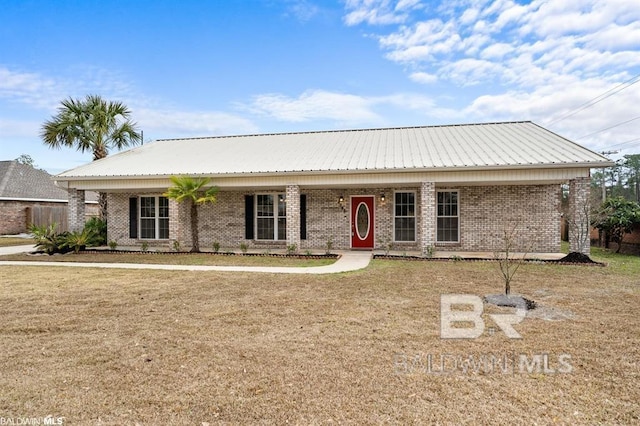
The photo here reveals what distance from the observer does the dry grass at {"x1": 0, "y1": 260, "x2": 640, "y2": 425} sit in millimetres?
2992

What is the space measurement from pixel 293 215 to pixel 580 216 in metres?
9.33

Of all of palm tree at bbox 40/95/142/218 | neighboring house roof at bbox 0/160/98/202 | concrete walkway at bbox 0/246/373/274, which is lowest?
concrete walkway at bbox 0/246/373/274

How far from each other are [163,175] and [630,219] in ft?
58.2

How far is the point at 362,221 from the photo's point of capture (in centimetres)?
1405

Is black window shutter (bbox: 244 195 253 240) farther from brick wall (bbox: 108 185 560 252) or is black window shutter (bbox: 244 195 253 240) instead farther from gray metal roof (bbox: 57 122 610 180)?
gray metal roof (bbox: 57 122 610 180)

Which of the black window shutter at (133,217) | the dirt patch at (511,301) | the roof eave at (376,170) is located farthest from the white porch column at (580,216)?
the black window shutter at (133,217)

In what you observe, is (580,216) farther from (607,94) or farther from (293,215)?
(607,94)

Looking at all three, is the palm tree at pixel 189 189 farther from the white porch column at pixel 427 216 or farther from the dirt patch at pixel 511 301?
the dirt patch at pixel 511 301

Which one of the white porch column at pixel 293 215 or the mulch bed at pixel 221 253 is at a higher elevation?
the white porch column at pixel 293 215

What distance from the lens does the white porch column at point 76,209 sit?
14.7 metres

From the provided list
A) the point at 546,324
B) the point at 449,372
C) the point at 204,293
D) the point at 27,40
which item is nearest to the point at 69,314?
the point at 204,293

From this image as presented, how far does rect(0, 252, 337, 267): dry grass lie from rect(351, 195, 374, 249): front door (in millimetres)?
2478

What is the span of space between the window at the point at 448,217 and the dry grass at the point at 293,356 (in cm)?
601

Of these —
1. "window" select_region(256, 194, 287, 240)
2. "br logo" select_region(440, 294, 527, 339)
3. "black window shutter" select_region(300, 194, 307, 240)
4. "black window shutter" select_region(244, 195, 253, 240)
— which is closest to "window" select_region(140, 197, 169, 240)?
"black window shutter" select_region(244, 195, 253, 240)
